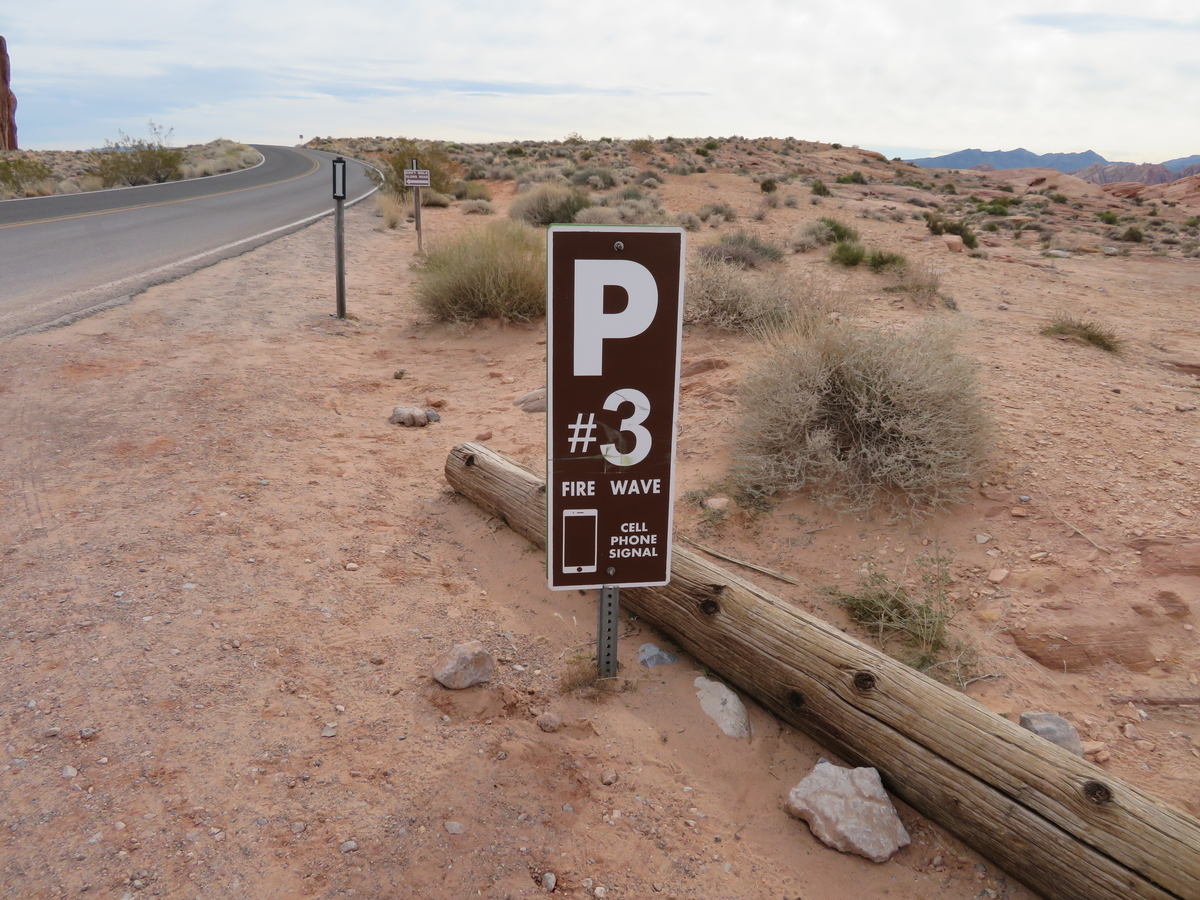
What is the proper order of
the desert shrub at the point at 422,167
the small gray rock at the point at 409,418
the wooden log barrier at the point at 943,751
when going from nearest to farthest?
the wooden log barrier at the point at 943,751
the small gray rock at the point at 409,418
the desert shrub at the point at 422,167

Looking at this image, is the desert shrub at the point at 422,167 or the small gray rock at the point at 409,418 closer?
the small gray rock at the point at 409,418

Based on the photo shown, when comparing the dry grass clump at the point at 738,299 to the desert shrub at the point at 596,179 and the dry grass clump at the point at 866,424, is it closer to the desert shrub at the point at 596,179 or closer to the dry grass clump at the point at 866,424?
the dry grass clump at the point at 866,424

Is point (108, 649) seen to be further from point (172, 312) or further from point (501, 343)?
point (172, 312)

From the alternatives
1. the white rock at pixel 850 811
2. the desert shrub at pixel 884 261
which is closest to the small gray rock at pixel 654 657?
the white rock at pixel 850 811

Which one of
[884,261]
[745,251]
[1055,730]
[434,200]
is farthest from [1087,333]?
[434,200]

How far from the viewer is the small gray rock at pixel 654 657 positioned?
3.31 meters

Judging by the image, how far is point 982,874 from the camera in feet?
7.79

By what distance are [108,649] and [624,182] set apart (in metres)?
25.5

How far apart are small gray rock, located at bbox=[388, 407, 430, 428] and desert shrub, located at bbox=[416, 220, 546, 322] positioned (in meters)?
3.08

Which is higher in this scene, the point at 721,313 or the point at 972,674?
the point at 721,313

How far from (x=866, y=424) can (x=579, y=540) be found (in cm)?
240

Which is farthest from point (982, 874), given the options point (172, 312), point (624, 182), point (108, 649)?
point (624, 182)

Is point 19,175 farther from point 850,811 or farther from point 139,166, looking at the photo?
point 850,811

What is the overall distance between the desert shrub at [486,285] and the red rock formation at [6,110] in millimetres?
57735
